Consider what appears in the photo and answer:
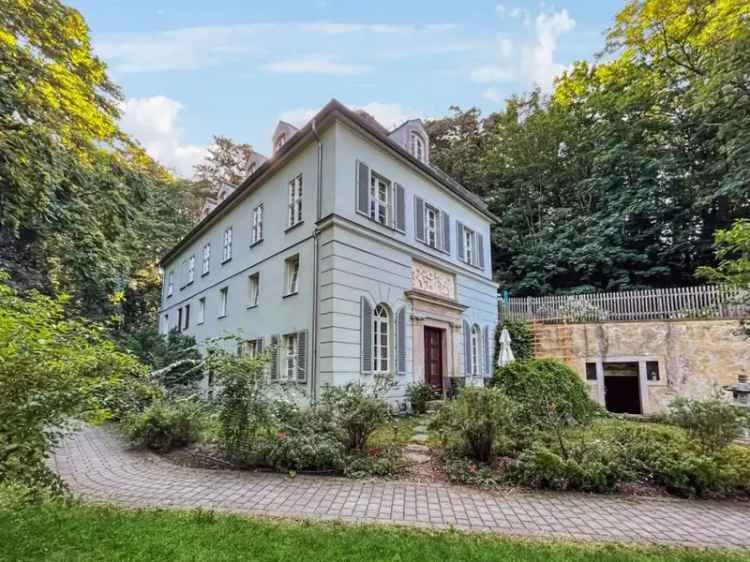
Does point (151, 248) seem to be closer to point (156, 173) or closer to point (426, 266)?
point (156, 173)

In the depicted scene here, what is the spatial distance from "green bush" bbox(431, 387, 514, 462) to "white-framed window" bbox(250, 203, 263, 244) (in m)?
9.14

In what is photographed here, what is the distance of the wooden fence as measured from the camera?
543 inches

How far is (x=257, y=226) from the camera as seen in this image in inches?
520

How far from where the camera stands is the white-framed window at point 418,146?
13805mm

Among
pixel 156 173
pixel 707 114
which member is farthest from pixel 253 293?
pixel 707 114

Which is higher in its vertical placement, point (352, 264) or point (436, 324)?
point (352, 264)

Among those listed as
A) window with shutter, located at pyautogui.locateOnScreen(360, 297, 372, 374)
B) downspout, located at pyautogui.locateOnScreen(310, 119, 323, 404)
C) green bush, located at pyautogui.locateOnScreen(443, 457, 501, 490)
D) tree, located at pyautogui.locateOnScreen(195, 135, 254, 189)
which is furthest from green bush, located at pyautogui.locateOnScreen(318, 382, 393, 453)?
tree, located at pyautogui.locateOnScreen(195, 135, 254, 189)

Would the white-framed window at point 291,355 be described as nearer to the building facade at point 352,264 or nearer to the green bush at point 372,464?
the building facade at point 352,264

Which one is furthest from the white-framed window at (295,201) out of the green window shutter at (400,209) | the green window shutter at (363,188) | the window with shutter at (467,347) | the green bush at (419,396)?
the window with shutter at (467,347)

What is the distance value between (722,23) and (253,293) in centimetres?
1671

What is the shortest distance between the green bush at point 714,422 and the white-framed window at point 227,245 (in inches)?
556

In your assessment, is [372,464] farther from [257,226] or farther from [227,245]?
[227,245]

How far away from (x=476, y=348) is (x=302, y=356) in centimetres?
793

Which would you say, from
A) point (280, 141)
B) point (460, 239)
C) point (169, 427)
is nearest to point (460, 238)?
point (460, 239)
